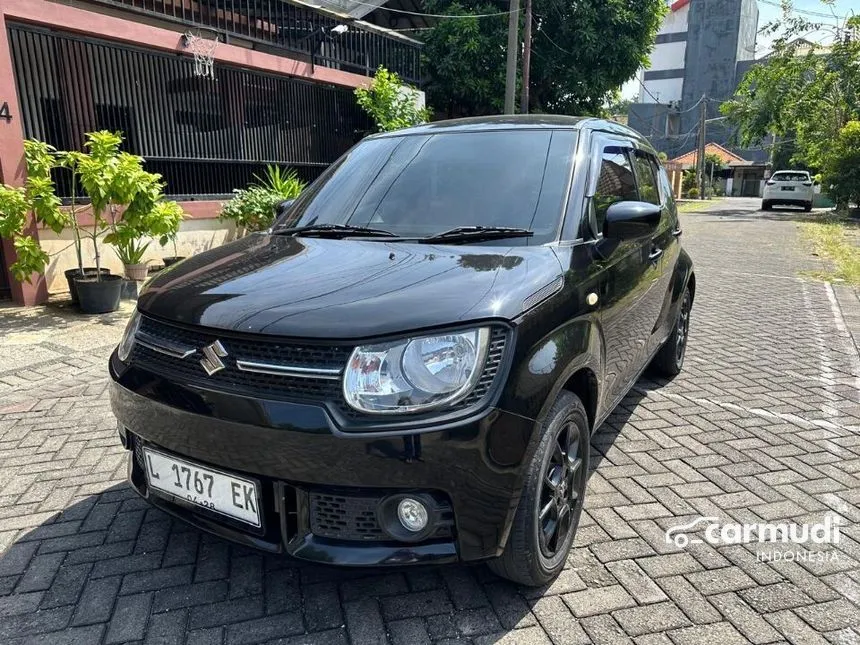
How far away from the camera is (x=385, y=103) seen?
11.7 metres

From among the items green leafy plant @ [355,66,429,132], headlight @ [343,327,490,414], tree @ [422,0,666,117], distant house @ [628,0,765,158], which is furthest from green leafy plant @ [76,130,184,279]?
distant house @ [628,0,765,158]

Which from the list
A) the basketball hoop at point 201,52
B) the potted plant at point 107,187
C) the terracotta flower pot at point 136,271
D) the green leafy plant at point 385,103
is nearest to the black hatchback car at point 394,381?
the potted plant at point 107,187

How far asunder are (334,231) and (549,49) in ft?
57.6

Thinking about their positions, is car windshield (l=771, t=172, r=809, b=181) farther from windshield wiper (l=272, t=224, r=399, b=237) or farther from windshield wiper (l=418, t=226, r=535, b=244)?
windshield wiper (l=272, t=224, r=399, b=237)

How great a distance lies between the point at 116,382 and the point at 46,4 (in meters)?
6.17

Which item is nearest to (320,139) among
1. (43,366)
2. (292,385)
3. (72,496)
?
(43,366)

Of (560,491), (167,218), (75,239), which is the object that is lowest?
(560,491)

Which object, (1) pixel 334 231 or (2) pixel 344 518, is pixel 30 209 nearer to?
(1) pixel 334 231

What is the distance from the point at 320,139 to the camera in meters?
11.4

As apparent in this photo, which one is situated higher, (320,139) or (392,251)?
(320,139)

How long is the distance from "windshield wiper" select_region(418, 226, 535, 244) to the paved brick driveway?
1.32 metres

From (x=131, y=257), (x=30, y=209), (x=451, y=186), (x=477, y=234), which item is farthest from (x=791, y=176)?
(x=477, y=234)

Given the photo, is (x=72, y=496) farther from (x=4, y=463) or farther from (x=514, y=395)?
(x=514, y=395)

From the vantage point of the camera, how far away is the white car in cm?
2675
